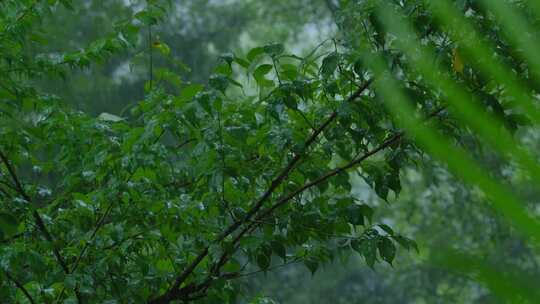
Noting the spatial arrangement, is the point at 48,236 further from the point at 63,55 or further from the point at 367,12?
the point at 367,12

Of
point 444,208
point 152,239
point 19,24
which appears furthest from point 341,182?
point 444,208

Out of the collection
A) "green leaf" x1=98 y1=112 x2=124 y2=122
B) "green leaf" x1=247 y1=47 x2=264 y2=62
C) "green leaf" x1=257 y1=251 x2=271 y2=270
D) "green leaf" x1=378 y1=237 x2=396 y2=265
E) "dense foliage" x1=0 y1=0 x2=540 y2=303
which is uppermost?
"green leaf" x1=98 y1=112 x2=124 y2=122

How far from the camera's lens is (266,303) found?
1955 mm

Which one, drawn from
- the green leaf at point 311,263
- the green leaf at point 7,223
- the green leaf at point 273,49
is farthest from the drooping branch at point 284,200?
the green leaf at point 7,223

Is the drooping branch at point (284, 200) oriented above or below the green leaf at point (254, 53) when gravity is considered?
below

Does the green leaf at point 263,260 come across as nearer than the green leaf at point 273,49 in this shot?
No

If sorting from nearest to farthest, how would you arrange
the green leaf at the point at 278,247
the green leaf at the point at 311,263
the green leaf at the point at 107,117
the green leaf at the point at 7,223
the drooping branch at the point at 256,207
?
the green leaf at the point at 7,223 → the drooping branch at the point at 256,207 → the green leaf at the point at 278,247 → the green leaf at the point at 311,263 → the green leaf at the point at 107,117

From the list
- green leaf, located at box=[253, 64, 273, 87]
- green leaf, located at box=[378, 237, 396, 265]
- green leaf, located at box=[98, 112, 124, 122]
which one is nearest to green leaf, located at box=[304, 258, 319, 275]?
green leaf, located at box=[378, 237, 396, 265]

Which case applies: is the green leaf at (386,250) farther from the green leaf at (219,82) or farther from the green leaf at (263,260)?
the green leaf at (219,82)

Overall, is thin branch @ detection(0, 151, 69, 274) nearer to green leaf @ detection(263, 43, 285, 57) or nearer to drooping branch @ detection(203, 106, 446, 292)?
drooping branch @ detection(203, 106, 446, 292)

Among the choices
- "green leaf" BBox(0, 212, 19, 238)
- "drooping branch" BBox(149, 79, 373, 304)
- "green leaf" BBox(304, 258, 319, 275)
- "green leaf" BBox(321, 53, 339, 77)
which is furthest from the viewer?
"green leaf" BBox(304, 258, 319, 275)

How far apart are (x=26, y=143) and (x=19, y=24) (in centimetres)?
28

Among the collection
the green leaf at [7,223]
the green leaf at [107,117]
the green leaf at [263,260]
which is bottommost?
the green leaf at [263,260]

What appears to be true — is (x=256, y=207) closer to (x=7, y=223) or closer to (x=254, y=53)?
(x=254, y=53)
